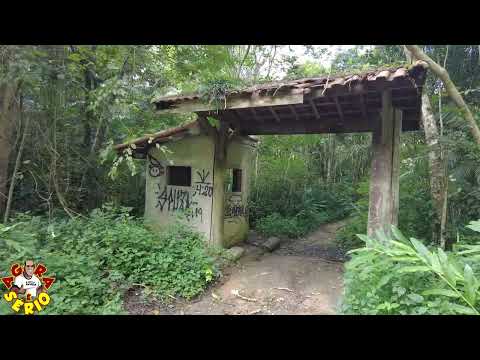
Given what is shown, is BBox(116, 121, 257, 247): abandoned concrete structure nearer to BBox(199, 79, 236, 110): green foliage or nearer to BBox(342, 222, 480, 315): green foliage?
BBox(199, 79, 236, 110): green foliage

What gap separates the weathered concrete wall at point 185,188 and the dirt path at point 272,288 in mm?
1429

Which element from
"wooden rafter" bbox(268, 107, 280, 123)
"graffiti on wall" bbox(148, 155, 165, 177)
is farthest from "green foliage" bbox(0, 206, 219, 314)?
"wooden rafter" bbox(268, 107, 280, 123)

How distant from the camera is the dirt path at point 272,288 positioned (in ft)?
14.2

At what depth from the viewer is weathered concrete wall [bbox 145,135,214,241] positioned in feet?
22.0

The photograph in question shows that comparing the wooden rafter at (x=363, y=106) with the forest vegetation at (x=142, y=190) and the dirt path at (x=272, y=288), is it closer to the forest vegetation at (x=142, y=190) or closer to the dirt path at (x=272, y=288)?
the forest vegetation at (x=142, y=190)

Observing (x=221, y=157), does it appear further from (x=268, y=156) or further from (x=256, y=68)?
(x=256, y=68)

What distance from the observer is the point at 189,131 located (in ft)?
21.9

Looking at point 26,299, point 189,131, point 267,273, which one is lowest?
point 267,273

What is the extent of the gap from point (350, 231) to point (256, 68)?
8.65 metres

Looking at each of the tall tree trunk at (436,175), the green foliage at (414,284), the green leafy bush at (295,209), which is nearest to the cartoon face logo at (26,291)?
the green foliage at (414,284)

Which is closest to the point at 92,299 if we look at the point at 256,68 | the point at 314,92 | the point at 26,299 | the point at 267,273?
the point at 26,299

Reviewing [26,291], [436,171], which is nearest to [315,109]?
[436,171]

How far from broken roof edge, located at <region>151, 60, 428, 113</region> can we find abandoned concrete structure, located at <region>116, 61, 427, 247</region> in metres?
0.01

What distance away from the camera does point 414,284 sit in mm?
2838
